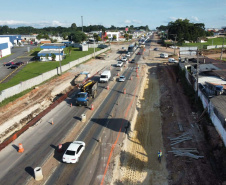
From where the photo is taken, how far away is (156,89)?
151ft

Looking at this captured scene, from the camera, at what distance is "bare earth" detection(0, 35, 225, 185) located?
19.3 m

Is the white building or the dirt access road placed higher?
the white building

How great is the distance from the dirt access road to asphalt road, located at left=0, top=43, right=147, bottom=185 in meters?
2.14

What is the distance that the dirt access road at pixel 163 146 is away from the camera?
63.0 feet

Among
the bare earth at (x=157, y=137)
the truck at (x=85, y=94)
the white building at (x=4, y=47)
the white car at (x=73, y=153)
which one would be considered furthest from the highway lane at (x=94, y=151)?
the white building at (x=4, y=47)

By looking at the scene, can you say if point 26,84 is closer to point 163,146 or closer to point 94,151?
point 94,151

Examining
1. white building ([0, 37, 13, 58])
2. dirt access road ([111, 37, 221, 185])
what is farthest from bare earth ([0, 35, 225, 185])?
white building ([0, 37, 13, 58])

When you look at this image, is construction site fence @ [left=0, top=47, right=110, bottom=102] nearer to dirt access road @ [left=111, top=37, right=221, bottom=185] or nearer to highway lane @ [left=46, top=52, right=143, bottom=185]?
highway lane @ [left=46, top=52, right=143, bottom=185]

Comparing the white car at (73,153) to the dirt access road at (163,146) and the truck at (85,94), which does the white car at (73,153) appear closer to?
the dirt access road at (163,146)

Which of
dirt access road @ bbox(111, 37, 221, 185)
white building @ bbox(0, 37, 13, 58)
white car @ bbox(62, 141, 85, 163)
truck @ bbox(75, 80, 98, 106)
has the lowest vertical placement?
dirt access road @ bbox(111, 37, 221, 185)

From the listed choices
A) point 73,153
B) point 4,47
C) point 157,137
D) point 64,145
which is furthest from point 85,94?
point 4,47

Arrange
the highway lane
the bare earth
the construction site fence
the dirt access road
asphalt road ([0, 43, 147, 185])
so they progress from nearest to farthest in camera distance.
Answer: the highway lane < asphalt road ([0, 43, 147, 185]) < the dirt access road < the bare earth < the construction site fence

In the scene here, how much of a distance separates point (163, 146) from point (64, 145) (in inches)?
459

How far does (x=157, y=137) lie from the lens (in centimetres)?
2658
